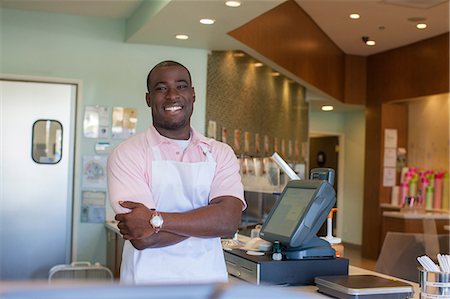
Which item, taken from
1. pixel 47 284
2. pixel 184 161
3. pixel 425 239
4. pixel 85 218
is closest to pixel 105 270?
pixel 85 218

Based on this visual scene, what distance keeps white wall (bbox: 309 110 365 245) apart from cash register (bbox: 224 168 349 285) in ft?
27.4

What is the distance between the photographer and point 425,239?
499cm

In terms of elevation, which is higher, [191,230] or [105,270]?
[191,230]

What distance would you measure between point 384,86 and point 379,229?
227cm

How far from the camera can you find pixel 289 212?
275 centimetres

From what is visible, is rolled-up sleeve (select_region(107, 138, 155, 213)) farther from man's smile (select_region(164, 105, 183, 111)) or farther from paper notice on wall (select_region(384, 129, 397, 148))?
paper notice on wall (select_region(384, 129, 397, 148))

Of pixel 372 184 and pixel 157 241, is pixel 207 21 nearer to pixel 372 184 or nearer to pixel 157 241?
pixel 157 241

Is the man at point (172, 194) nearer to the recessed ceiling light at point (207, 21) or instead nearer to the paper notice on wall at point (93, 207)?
the recessed ceiling light at point (207, 21)

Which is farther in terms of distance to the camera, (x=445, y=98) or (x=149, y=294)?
(x=445, y=98)

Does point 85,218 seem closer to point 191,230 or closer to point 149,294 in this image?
point 191,230

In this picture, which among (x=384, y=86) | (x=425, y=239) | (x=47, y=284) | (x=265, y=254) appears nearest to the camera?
(x=47, y=284)

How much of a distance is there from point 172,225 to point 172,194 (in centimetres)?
15

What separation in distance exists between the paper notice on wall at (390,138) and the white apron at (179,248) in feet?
26.8

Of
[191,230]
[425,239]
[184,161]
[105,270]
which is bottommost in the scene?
[105,270]
